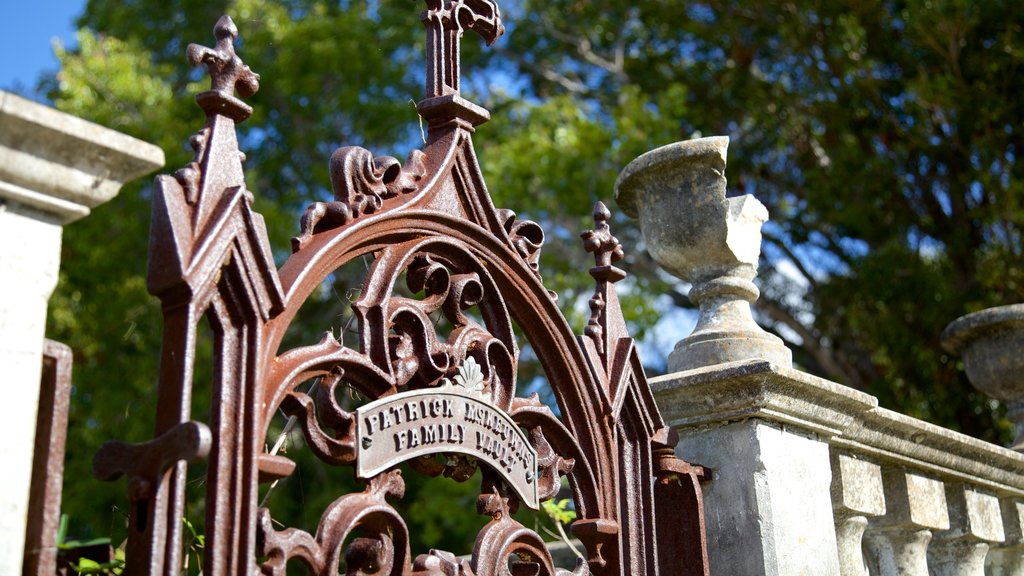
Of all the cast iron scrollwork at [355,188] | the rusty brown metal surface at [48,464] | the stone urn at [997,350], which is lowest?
the rusty brown metal surface at [48,464]

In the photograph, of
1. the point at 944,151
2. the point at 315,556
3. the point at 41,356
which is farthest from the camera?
the point at 944,151

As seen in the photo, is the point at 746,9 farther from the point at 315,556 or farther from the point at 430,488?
the point at 315,556

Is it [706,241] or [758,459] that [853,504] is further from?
[706,241]

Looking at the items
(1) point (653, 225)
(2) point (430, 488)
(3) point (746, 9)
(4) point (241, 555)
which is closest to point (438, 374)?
(4) point (241, 555)

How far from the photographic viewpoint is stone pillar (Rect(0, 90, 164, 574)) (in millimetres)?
1590

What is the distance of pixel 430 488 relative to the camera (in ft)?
34.1

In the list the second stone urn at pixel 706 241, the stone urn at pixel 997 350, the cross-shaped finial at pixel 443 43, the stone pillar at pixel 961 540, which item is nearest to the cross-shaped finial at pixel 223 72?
the cross-shaped finial at pixel 443 43

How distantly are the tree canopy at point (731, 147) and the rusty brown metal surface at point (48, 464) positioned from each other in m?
7.77

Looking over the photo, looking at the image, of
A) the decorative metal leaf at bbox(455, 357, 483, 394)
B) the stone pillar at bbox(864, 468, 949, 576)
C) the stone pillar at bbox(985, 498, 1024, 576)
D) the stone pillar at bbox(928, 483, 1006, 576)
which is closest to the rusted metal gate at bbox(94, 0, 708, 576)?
the decorative metal leaf at bbox(455, 357, 483, 394)

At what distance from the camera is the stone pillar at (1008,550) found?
4043 mm

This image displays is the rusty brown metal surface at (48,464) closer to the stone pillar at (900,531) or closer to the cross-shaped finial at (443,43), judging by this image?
the cross-shaped finial at (443,43)

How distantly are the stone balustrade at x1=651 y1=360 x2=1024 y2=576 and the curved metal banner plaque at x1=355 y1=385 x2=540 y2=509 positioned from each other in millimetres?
654

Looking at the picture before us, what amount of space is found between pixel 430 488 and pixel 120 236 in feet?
11.6

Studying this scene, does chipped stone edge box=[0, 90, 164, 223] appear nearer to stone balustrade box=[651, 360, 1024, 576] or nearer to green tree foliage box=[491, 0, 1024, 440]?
stone balustrade box=[651, 360, 1024, 576]
